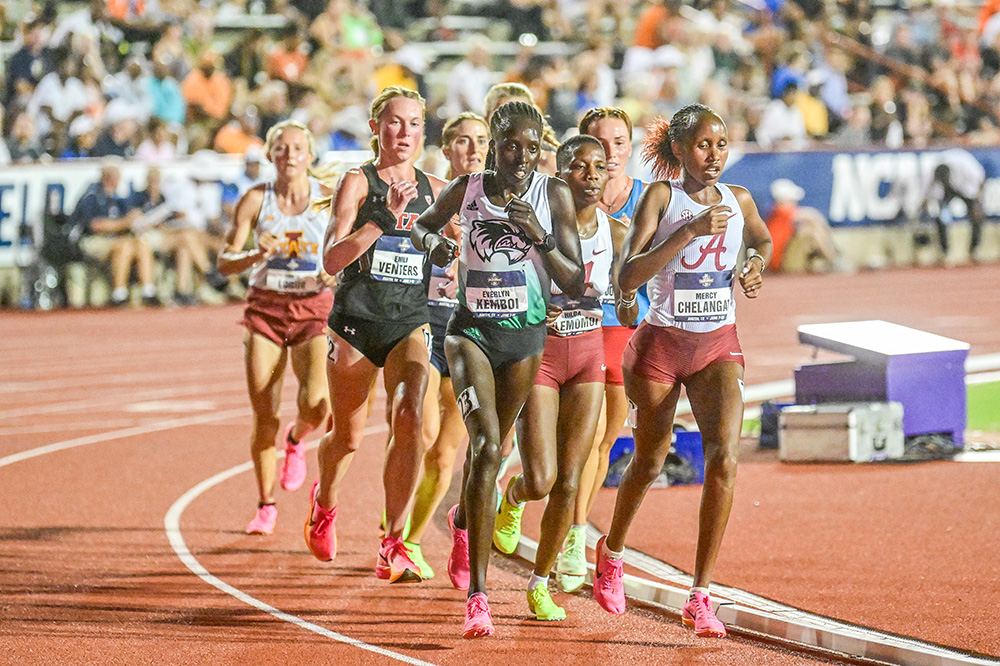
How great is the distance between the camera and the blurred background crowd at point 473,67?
20.3m

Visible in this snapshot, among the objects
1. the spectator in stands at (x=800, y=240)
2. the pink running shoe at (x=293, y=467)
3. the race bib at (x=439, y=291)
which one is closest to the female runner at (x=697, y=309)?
the race bib at (x=439, y=291)

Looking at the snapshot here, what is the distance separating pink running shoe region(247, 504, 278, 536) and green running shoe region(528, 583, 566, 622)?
239 cm

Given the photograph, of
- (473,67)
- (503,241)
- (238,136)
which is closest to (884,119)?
→ (473,67)


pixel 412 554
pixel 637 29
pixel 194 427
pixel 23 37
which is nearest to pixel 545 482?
pixel 412 554

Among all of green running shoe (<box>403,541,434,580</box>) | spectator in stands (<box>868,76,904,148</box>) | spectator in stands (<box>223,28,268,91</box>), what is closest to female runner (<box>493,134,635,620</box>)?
green running shoe (<box>403,541,434,580</box>)

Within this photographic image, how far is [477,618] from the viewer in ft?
20.4

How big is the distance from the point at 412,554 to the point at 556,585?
28.8 inches

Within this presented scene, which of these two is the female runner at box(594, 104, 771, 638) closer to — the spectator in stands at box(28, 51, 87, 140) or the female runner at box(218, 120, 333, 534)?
the female runner at box(218, 120, 333, 534)

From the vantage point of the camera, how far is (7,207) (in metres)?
19.1

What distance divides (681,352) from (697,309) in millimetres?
194

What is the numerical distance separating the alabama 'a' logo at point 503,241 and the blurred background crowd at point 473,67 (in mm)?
13871

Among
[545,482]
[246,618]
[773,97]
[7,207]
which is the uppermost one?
[773,97]

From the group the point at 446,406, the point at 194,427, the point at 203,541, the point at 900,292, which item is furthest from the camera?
the point at 900,292

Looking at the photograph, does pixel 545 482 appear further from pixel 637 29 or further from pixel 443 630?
pixel 637 29
